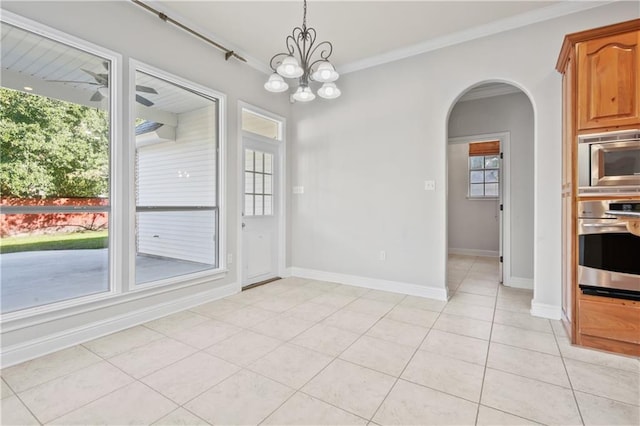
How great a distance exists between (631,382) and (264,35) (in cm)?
445

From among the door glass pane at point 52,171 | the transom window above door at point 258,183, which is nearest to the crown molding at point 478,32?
the transom window above door at point 258,183

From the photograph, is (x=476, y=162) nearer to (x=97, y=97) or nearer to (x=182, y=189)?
(x=182, y=189)

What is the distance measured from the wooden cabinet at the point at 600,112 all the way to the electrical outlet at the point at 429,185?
131cm

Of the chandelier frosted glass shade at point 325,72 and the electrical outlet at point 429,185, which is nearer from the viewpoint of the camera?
the chandelier frosted glass shade at point 325,72

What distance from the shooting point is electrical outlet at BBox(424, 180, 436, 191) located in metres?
3.61

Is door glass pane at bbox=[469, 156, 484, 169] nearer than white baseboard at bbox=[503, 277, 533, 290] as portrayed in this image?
No

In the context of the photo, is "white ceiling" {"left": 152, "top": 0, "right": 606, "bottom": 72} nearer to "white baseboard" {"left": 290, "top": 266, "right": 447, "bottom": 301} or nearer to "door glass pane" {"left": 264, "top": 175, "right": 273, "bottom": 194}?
"door glass pane" {"left": 264, "top": 175, "right": 273, "bottom": 194}

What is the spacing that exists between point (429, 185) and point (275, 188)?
2.29 m

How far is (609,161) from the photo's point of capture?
229cm

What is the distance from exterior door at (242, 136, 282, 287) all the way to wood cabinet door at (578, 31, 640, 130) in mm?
3571

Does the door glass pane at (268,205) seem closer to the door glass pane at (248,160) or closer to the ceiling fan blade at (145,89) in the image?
the door glass pane at (248,160)

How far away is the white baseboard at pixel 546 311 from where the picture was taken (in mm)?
2959

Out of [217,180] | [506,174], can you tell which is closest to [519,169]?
[506,174]

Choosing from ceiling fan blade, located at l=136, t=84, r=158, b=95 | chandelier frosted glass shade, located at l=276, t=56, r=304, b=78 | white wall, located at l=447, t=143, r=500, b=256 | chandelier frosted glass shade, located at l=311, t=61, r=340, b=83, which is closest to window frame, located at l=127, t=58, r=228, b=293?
ceiling fan blade, located at l=136, t=84, r=158, b=95
